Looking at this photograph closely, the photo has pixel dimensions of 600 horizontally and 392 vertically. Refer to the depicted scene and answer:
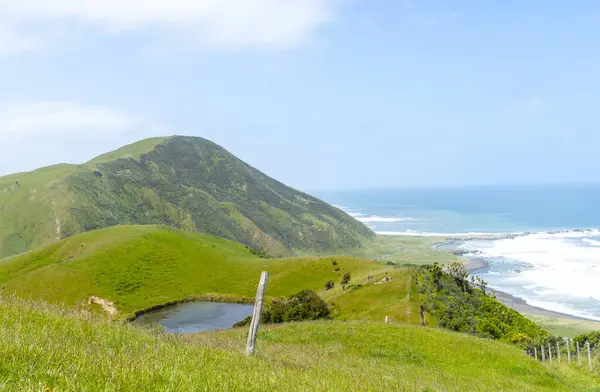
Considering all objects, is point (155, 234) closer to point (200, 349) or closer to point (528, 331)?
point (528, 331)

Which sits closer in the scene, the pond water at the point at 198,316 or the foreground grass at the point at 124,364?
the foreground grass at the point at 124,364

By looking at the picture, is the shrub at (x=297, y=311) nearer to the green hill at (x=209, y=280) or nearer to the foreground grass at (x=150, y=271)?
the green hill at (x=209, y=280)

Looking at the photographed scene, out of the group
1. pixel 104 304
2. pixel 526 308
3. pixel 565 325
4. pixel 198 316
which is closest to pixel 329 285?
pixel 198 316

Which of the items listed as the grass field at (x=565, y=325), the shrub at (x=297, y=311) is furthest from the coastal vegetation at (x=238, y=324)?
the grass field at (x=565, y=325)

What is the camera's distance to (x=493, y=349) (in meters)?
28.0

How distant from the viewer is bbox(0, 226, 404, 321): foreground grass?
3930 inches

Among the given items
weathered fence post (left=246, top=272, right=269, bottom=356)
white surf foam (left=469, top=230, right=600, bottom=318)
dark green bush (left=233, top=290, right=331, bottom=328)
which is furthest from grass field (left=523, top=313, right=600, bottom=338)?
weathered fence post (left=246, top=272, right=269, bottom=356)

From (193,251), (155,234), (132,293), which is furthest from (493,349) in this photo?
(155,234)

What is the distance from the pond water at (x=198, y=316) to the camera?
79.6 metres

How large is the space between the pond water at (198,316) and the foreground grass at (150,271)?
4.99 m

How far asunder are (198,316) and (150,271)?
33.1 meters

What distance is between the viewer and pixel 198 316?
286ft

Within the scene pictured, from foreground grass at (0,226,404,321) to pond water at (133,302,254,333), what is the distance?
499cm

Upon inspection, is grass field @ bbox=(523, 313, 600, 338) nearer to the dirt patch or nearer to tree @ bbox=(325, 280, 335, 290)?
tree @ bbox=(325, 280, 335, 290)
